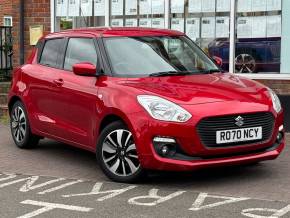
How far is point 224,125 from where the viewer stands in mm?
6039

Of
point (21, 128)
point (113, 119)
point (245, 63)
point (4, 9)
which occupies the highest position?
point (4, 9)

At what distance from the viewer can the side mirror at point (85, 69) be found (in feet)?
22.3

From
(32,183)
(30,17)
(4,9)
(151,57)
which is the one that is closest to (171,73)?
(151,57)

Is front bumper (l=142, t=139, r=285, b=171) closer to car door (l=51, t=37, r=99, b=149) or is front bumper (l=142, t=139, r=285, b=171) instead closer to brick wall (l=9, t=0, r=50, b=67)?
car door (l=51, t=37, r=99, b=149)

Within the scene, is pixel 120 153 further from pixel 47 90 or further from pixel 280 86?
pixel 280 86

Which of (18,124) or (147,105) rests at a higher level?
(147,105)

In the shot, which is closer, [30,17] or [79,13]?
[79,13]

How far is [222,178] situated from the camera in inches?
261

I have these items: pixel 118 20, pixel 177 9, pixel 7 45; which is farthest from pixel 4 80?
pixel 177 9

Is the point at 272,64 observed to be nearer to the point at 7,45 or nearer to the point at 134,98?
the point at 134,98

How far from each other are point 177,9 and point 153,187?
18.0 feet

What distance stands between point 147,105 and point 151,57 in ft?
3.80

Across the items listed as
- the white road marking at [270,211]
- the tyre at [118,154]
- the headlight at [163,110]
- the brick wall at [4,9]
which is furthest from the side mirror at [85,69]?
the brick wall at [4,9]

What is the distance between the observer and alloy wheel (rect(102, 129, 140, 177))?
247 inches
